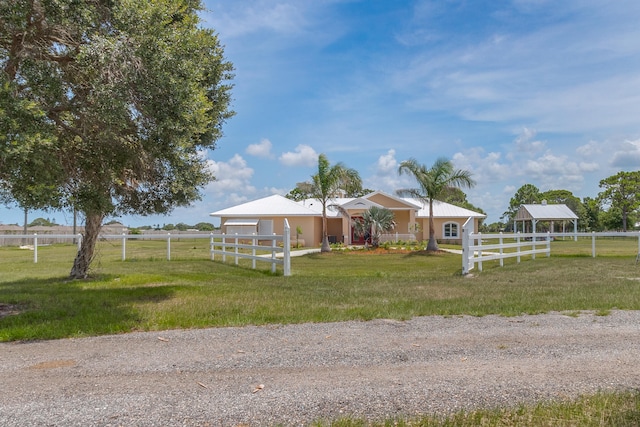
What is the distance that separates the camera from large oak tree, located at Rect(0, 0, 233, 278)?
6.82 m

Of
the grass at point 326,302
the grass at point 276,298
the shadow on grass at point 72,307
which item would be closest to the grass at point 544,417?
the grass at point 326,302

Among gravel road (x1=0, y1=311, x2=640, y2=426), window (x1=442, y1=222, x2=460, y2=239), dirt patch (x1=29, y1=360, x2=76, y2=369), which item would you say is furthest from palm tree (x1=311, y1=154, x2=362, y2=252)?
dirt patch (x1=29, y1=360, x2=76, y2=369)

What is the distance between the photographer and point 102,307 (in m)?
8.38

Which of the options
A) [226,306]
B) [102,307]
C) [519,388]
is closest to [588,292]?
[519,388]

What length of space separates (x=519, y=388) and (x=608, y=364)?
4.76 feet

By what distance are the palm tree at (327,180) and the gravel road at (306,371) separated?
19325mm

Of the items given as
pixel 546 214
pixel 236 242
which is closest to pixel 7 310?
pixel 236 242

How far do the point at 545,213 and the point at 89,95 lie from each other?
41488 millimetres

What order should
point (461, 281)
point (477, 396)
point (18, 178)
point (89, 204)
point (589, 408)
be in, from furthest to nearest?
1. point (461, 281)
2. point (89, 204)
3. point (18, 178)
4. point (477, 396)
5. point (589, 408)

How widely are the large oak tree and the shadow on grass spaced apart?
1.78m

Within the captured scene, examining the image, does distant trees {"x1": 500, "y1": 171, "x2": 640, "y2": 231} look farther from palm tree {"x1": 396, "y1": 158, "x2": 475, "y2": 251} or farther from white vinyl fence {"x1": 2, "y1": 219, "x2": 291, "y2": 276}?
white vinyl fence {"x1": 2, "y1": 219, "x2": 291, "y2": 276}

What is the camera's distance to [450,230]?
37.8 m

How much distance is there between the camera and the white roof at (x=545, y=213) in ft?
135

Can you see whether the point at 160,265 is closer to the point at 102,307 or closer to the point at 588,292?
the point at 102,307
